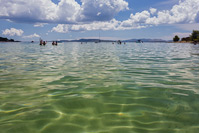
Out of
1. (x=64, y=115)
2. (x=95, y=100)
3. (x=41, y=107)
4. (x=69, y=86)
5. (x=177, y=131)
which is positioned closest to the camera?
(x=177, y=131)

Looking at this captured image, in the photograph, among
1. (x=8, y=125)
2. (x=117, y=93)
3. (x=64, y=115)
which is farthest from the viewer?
(x=117, y=93)

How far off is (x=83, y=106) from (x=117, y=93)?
5.33 feet

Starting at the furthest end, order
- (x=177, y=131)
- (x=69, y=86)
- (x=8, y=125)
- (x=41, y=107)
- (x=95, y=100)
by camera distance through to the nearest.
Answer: (x=69, y=86) < (x=95, y=100) < (x=41, y=107) < (x=8, y=125) < (x=177, y=131)

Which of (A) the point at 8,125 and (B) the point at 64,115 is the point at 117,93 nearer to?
(B) the point at 64,115

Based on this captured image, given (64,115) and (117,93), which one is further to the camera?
(117,93)

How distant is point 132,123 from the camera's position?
140 inches

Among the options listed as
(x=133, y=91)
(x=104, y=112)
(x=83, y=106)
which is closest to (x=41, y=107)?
(x=83, y=106)

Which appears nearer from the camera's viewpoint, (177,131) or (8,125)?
(177,131)

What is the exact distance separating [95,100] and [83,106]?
57 cm

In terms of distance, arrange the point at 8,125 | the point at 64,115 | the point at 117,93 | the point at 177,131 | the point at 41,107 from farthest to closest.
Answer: the point at 117,93
the point at 41,107
the point at 64,115
the point at 8,125
the point at 177,131

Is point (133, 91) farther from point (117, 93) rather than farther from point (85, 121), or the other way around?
point (85, 121)

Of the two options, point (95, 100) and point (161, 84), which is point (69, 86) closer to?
point (95, 100)

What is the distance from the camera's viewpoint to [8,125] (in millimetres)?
3443

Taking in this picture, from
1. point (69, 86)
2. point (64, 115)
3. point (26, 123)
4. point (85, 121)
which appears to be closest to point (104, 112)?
point (85, 121)
